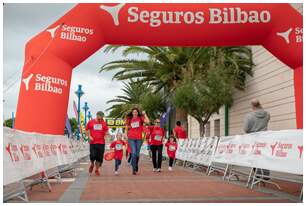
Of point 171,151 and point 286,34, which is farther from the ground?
point 286,34

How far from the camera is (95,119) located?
39.4 feet

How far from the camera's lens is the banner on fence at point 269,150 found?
7031 millimetres

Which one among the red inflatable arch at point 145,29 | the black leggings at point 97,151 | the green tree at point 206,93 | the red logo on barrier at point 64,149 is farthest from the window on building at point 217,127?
the red logo on barrier at point 64,149

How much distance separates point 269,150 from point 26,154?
157 inches

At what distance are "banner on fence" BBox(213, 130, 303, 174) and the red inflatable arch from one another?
3.25m

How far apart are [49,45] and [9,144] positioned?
20.6ft

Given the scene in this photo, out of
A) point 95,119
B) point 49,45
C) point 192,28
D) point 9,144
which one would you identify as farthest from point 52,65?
point 9,144

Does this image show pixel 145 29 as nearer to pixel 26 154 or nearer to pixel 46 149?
pixel 46 149

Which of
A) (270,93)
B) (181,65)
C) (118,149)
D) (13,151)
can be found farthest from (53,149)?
(181,65)

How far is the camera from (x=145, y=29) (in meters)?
12.4

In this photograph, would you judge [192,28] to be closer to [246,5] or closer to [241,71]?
[246,5]

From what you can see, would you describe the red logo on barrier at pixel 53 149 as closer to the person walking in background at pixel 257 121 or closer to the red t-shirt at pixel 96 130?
the red t-shirt at pixel 96 130

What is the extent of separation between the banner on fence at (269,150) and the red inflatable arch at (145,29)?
3246 mm

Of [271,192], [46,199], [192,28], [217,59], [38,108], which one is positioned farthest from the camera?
[217,59]
